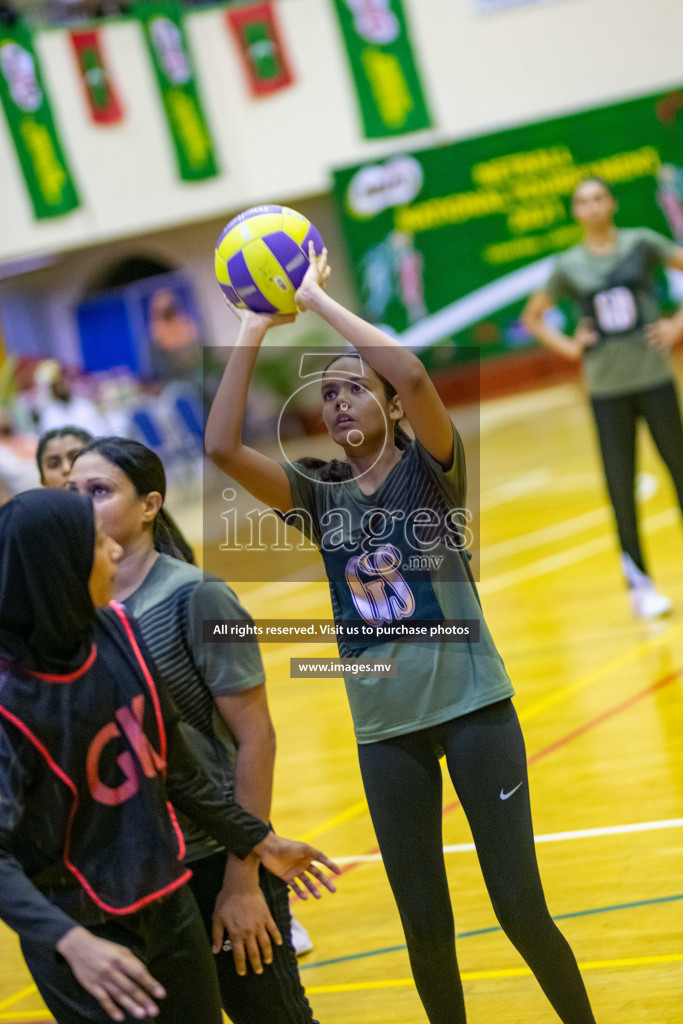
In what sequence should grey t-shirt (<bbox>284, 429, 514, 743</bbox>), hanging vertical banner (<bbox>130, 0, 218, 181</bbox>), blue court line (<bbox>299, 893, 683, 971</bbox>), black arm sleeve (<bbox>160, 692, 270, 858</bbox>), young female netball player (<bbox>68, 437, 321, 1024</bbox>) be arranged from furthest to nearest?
1. hanging vertical banner (<bbox>130, 0, 218, 181</bbox>)
2. blue court line (<bbox>299, 893, 683, 971</bbox>)
3. grey t-shirt (<bbox>284, 429, 514, 743</bbox>)
4. young female netball player (<bbox>68, 437, 321, 1024</bbox>)
5. black arm sleeve (<bbox>160, 692, 270, 858</bbox>)

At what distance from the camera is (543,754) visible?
4.62 meters

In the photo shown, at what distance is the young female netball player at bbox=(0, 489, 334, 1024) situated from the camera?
175 centimetres

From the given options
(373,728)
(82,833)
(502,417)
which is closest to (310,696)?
(373,728)

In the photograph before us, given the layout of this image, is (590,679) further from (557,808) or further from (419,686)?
(419,686)

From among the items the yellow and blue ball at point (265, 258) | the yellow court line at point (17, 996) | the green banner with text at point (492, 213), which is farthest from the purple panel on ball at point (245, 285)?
the green banner with text at point (492, 213)

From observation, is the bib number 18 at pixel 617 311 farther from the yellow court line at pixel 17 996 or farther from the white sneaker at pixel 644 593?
the yellow court line at pixel 17 996

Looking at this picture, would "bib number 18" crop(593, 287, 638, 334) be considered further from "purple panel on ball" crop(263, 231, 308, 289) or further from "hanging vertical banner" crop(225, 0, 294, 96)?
"hanging vertical banner" crop(225, 0, 294, 96)

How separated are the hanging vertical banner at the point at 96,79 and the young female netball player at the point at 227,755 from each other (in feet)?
51.6

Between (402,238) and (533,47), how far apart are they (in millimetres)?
3526

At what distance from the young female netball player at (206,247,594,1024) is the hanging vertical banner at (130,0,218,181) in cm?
1595

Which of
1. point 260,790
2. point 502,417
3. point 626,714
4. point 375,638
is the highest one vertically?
point 375,638

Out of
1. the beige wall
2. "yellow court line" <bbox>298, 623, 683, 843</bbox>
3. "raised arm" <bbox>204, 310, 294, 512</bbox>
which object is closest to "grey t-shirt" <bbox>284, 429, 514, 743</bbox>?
"raised arm" <bbox>204, 310, 294, 512</bbox>

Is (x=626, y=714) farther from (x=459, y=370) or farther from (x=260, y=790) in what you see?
(x=459, y=370)

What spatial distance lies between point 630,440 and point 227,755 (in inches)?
153
